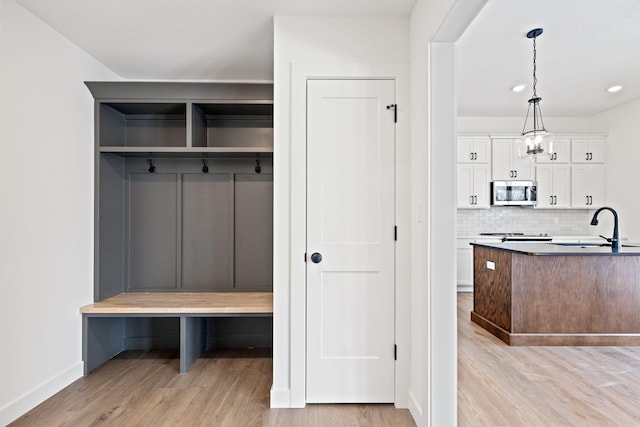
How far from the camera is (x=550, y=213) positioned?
20.5ft

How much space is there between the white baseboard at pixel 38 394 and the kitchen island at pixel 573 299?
3.73 meters

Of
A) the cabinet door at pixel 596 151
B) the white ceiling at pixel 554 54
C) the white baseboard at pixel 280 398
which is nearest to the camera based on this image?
the white baseboard at pixel 280 398

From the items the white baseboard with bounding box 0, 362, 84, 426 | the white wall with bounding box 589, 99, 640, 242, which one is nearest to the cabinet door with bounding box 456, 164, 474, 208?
the white wall with bounding box 589, 99, 640, 242

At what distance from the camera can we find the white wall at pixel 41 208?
2297 mm

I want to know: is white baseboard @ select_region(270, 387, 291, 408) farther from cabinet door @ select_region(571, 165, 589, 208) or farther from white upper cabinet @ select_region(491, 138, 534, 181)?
cabinet door @ select_region(571, 165, 589, 208)

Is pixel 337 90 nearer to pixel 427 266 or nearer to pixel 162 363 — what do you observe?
pixel 427 266

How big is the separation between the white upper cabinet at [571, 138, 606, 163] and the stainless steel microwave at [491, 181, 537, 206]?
846 mm

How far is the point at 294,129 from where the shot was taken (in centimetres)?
248

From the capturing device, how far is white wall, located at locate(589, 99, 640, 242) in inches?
213

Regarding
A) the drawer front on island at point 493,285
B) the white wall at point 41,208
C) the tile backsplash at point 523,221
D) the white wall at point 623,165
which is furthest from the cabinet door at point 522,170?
the white wall at point 41,208

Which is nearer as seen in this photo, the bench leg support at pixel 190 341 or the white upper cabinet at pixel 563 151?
the bench leg support at pixel 190 341

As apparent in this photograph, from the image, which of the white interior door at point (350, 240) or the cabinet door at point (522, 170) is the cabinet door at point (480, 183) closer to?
the cabinet door at point (522, 170)

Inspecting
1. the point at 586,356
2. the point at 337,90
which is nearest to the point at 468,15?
the point at 337,90

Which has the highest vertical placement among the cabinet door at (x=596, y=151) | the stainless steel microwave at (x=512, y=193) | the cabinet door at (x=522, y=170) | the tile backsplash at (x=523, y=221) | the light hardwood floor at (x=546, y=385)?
the cabinet door at (x=596, y=151)
